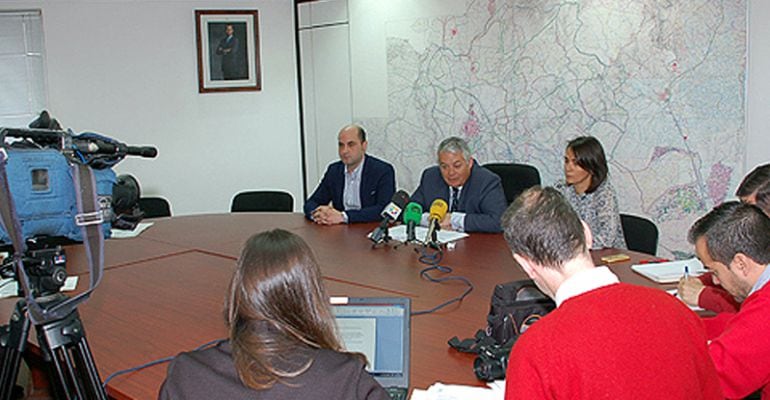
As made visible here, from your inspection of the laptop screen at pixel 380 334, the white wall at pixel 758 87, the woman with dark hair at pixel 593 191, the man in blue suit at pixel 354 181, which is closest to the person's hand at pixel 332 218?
the man in blue suit at pixel 354 181

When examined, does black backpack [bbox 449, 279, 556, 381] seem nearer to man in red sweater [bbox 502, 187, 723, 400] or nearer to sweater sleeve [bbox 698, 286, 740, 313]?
man in red sweater [bbox 502, 187, 723, 400]

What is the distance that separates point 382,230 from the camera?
3.67 meters

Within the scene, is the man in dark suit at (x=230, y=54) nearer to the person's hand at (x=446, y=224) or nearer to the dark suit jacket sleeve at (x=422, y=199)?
the dark suit jacket sleeve at (x=422, y=199)

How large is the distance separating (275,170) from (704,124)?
372 centimetres

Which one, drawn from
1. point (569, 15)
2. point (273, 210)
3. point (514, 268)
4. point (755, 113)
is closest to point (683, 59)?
point (755, 113)

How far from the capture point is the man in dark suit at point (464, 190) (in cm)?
396

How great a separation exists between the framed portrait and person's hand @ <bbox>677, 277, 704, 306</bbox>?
4514 mm

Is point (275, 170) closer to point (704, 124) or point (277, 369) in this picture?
point (704, 124)

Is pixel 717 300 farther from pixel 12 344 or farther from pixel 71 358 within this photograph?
pixel 12 344

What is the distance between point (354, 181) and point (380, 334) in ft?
9.79

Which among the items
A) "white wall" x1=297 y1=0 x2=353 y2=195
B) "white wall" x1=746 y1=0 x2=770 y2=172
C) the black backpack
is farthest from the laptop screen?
"white wall" x1=297 y1=0 x2=353 y2=195

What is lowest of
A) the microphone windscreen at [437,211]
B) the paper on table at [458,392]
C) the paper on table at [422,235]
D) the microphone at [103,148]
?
the paper on table at [458,392]

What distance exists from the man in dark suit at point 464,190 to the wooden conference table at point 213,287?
189mm

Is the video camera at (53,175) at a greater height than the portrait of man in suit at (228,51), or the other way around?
the portrait of man in suit at (228,51)
